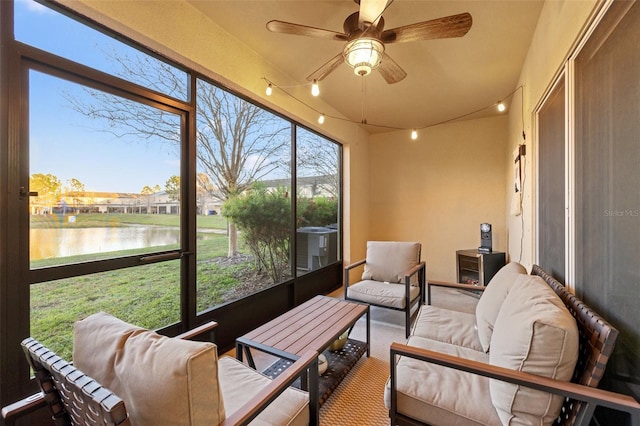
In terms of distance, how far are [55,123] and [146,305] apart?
128 cm

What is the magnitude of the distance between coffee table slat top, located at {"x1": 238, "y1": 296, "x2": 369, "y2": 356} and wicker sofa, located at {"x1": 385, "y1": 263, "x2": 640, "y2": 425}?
1.71 feet

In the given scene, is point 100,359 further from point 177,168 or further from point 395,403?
point 177,168

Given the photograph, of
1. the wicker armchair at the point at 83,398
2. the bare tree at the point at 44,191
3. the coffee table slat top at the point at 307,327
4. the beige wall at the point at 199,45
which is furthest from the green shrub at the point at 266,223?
the wicker armchair at the point at 83,398

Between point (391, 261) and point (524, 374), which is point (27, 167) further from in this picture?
point (391, 261)

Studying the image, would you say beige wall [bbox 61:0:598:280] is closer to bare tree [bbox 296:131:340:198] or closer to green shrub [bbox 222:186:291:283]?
bare tree [bbox 296:131:340:198]

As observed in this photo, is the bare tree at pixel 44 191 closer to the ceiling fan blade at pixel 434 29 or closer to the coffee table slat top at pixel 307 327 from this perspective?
the coffee table slat top at pixel 307 327

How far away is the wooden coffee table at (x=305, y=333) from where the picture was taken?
1.62 metres

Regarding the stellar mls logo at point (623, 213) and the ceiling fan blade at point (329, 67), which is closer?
the stellar mls logo at point (623, 213)

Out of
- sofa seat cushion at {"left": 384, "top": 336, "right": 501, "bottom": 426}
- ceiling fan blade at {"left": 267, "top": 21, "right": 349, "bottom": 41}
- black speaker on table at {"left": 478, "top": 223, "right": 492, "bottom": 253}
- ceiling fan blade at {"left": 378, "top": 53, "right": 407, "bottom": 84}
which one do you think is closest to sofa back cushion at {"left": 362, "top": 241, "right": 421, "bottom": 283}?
black speaker on table at {"left": 478, "top": 223, "right": 492, "bottom": 253}

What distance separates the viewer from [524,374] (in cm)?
106

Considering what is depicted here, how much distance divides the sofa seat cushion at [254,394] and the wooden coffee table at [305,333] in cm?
7

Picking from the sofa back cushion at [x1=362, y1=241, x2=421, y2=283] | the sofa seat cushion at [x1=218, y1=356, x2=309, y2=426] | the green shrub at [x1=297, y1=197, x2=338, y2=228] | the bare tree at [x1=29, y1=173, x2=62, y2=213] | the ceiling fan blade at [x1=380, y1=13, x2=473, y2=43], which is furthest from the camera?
the green shrub at [x1=297, y1=197, x2=338, y2=228]

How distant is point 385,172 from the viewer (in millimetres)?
5254

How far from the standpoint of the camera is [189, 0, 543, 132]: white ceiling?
2029mm
